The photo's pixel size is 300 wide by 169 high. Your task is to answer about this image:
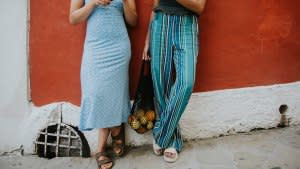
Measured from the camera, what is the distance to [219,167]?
3.51 meters

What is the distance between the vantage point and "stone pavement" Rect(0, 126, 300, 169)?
3.55 meters

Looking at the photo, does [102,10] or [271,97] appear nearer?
[102,10]

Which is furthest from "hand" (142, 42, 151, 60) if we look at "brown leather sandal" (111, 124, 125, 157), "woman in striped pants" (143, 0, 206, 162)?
"brown leather sandal" (111, 124, 125, 157)

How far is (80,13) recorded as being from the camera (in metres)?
3.47

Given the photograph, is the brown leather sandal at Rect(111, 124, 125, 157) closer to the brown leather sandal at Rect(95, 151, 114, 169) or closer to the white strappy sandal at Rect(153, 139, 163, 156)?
the brown leather sandal at Rect(95, 151, 114, 169)

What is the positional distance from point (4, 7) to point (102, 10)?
93 cm

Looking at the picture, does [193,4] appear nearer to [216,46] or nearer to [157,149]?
[216,46]

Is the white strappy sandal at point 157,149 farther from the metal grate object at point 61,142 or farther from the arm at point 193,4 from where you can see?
the arm at point 193,4

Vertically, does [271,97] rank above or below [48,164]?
above

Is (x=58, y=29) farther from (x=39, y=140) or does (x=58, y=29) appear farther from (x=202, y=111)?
(x=202, y=111)

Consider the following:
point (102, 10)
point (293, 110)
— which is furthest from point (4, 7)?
point (293, 110)

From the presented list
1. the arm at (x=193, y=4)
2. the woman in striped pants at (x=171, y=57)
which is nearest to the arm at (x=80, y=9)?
the woman in striped pants at (x=171, y=57)

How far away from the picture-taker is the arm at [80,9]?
3412 millimetres

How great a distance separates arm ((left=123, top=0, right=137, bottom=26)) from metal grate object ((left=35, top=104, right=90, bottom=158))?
3.65 feet
